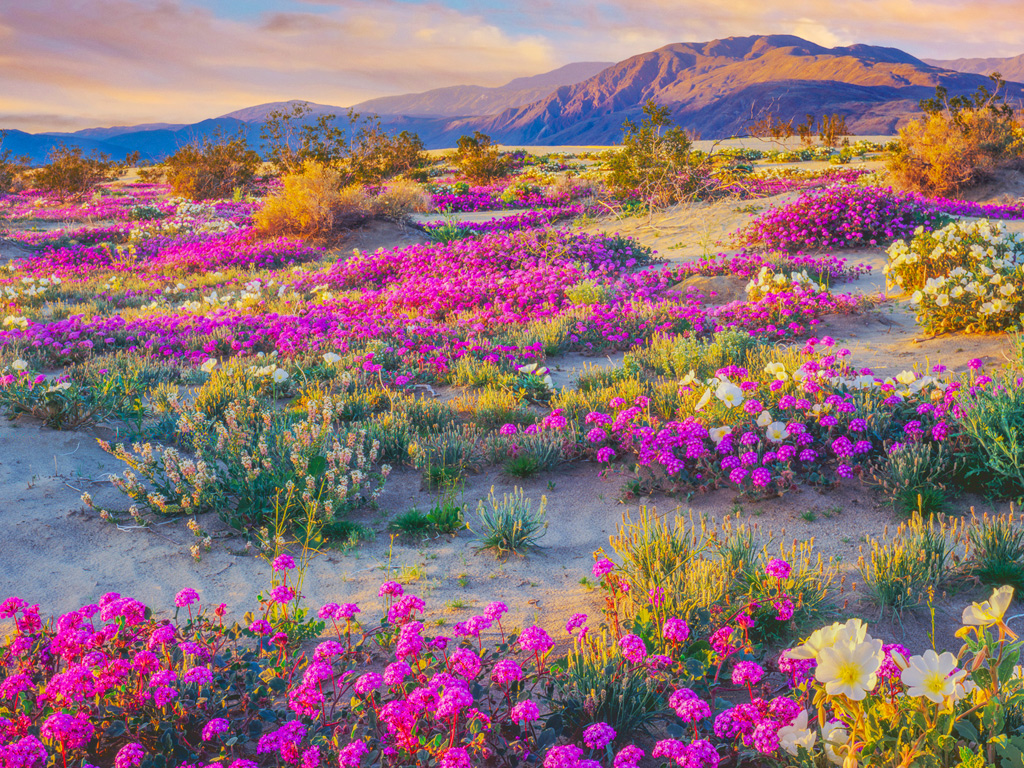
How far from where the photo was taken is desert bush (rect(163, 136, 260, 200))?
29.7 meters

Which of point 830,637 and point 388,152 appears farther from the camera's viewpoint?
point 388,152

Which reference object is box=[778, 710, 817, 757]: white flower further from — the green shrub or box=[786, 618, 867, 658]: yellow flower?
the green shrub

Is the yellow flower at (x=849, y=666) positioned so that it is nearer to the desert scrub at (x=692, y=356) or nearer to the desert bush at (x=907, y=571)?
the desert bush at (x=907, y=571)

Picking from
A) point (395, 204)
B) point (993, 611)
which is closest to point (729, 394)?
point (993, 611)

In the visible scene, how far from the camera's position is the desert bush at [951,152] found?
18.2 m

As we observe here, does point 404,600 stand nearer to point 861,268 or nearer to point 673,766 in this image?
point 673,766

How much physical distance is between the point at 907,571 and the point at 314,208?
53.9ft

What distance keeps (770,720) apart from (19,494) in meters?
4.77

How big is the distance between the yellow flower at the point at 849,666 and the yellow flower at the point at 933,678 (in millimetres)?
81

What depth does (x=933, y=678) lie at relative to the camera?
165 cm

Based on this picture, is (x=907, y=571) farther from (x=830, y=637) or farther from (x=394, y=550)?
(x=394, y=550)

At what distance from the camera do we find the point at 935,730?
169 centimetres

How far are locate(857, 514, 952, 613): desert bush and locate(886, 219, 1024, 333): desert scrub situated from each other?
4806 millimetres

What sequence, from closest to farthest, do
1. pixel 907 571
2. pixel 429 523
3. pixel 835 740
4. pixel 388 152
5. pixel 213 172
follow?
1. pixel 835 740
2. pixel 907 571
3. pixel 429 523
4. pixel 213 172
5. pixel 388 152
